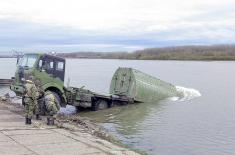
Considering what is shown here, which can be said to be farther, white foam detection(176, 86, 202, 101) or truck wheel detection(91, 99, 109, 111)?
white foam detection(176, 86, 202, 101)

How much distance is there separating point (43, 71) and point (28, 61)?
2.66ft

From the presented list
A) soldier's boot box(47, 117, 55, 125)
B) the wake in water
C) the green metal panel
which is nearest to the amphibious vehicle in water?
the green metal panel

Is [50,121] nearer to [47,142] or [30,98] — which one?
[30,98]

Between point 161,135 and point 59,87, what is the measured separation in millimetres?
5056

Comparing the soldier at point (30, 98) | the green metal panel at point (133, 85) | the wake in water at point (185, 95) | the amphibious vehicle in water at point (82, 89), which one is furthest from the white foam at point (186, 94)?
the soldier at point (30, 98)

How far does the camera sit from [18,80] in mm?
19391

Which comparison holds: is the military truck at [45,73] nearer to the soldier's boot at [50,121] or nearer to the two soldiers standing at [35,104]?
the two soldiers standing at [35,104]

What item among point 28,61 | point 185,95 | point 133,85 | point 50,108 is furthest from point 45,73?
point 185,95

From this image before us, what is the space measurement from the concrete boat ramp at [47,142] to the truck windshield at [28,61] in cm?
513

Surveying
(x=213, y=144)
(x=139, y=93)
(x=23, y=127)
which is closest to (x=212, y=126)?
(x=213, y=144)

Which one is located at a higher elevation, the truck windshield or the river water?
the truck windshield

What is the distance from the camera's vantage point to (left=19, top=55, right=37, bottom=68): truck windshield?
19.5 metres

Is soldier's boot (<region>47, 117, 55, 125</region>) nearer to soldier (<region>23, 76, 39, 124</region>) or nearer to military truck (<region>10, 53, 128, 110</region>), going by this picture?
soldier (<region>23, 76, 39, 124</region>)

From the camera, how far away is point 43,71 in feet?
63.9
